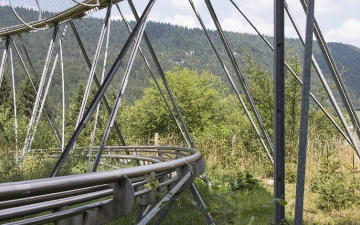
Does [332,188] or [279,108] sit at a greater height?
[279,108]

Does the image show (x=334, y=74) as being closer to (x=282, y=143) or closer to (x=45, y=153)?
(x=282, y=143)

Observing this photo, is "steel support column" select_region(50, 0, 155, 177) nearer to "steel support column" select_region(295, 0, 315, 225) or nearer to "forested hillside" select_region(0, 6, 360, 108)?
"steel support column" select_region(295, 0, 315, 225)

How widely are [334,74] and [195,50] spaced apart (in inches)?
4949

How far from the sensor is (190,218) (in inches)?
234

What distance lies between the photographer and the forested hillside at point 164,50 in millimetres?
65256

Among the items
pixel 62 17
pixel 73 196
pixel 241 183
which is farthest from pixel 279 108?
pixel 62 17

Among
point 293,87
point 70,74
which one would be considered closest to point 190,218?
point 293,87

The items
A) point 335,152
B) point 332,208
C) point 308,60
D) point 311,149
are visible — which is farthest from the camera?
point 311,149

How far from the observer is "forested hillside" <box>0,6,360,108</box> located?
65.3 metres

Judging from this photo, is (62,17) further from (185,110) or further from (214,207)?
(185,110)

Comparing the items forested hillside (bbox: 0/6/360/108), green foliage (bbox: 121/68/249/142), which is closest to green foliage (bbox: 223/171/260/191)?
green foliage (bbox: 121/68/249/142)

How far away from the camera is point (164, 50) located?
406 ft

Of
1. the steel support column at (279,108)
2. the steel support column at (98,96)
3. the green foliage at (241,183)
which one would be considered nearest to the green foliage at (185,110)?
the green foliage at (241,183)

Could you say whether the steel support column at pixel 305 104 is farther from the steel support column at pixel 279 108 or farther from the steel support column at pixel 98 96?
the steel support column at pixel 98 96
